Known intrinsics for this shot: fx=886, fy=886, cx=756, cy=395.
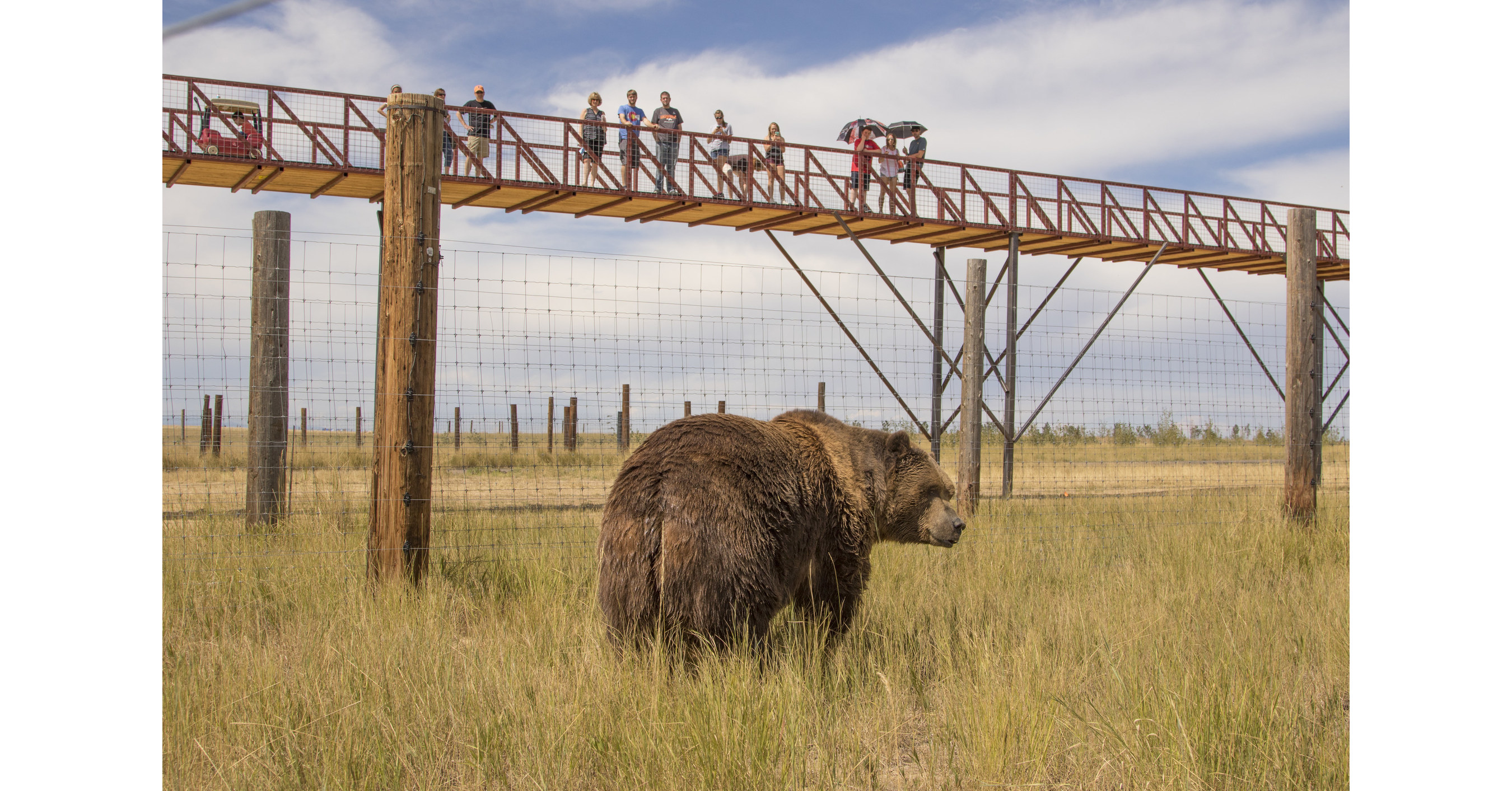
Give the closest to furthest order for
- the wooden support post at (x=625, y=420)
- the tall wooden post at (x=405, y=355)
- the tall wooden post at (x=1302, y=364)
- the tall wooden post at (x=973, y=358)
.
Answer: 1. the tall wooden post at (x=405, y=355)
2. the tall wooden post at (x=1302, y=364)
3. the tall wooden post at (x=973, y=358)
4. the wooden support post at (x=625, y=420)

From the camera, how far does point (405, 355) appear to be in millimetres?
5828

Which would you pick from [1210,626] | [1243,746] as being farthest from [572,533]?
[1243,746]

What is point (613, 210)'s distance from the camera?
13484 millimetres

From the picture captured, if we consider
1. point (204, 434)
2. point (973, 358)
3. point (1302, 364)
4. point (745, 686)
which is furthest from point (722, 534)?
point (204, 434)

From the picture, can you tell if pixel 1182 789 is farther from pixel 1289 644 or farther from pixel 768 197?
pixel 768 197

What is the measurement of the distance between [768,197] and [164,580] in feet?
30.7

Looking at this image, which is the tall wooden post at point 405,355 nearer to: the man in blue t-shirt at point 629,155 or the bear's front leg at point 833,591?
the bear's front leg at point 833,591

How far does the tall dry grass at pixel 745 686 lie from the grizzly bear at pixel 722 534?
234mm

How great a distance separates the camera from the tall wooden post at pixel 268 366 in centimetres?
890

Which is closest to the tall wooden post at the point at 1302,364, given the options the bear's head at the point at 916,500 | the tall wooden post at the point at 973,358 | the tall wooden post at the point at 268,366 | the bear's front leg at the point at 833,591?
the tall wooden post at the point at 973,358

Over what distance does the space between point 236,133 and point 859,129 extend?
365 inches

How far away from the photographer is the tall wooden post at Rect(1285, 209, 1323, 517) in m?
9.52

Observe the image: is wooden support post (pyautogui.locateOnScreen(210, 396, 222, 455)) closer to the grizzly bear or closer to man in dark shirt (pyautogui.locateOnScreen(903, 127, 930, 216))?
the grizzly bear

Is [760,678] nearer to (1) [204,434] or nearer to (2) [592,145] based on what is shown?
(2) [592,145]
